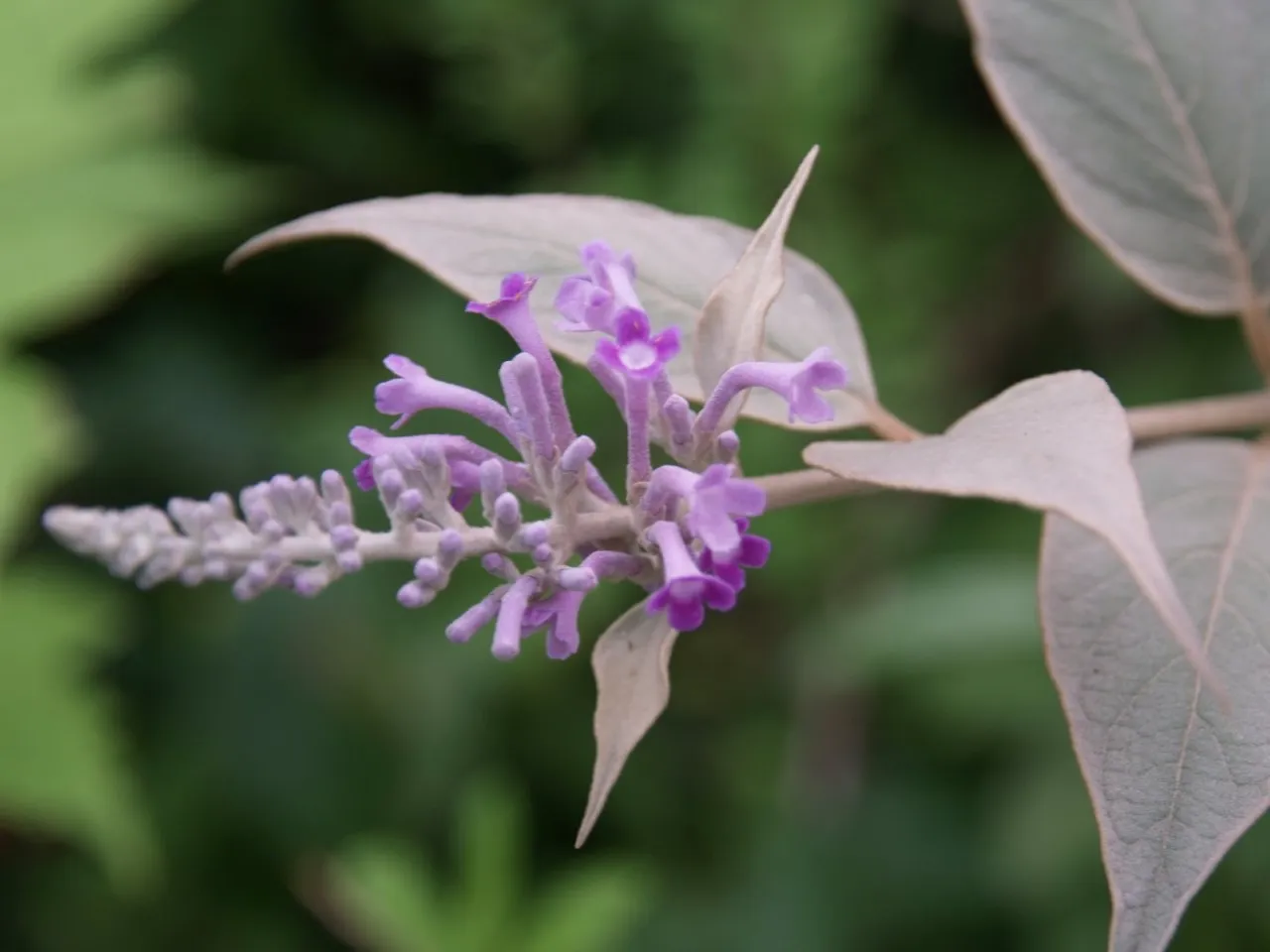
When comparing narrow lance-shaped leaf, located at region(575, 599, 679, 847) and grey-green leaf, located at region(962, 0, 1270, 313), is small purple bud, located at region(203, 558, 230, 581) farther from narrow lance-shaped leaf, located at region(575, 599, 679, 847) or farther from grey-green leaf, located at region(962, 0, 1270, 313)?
grey-green leaf, located at region(962, 0, 1270, 313)

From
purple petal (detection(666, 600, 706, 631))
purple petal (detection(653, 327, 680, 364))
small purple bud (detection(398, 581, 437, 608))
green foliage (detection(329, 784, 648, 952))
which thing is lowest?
green foliage (detection(329, 784, 648, 952))

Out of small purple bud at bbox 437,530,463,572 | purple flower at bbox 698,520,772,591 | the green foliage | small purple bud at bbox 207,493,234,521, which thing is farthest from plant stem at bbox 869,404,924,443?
the green foliage

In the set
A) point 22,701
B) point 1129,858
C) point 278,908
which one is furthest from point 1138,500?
point 278,908

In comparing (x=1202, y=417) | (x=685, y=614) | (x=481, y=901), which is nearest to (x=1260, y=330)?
(x=1202, y=417)

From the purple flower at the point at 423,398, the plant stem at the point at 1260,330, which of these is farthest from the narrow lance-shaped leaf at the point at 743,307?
the plant stem at the point at 1260,330

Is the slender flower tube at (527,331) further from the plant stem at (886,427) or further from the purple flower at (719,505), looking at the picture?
the plant stem at (886,427)

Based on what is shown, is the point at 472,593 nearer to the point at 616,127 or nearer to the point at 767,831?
the point at 767,831
